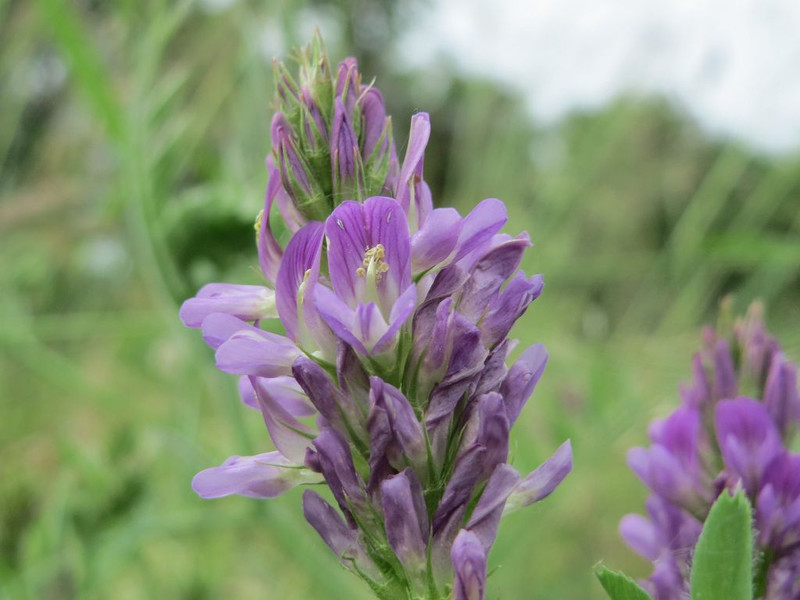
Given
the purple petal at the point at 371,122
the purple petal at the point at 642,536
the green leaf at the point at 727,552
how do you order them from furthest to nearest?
the purple petal at the point at 642,536, the purple petal at the point at 371,122, the green leaf at the point at 727,552

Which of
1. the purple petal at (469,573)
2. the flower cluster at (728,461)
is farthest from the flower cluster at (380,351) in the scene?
the flower cluster at (728,461)

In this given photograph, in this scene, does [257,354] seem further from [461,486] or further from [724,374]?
[724,374]

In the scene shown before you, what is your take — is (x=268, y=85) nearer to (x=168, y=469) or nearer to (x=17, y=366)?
(x=168, y=469)

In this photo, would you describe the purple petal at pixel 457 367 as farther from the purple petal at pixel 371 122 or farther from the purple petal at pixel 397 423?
the purple petal at pixel 371 122

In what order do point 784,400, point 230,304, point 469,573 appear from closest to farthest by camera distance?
point 469,573 → point 230,304 → point 784,400

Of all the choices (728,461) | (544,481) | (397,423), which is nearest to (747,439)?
(728,461)

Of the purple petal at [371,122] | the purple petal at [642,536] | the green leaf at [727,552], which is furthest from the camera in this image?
the purple petal at [642,536]
